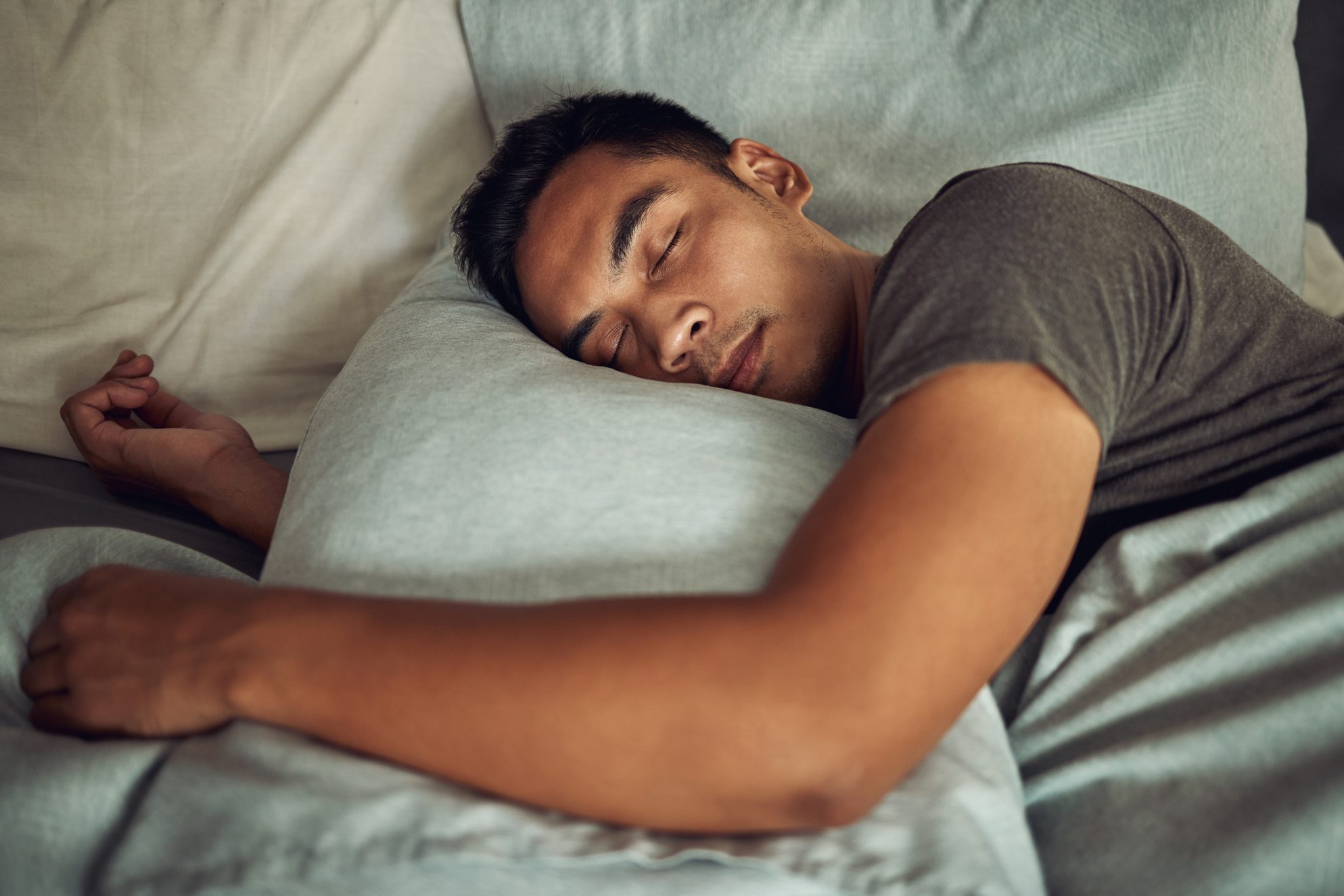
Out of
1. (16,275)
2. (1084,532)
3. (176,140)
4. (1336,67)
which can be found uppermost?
(176,140)

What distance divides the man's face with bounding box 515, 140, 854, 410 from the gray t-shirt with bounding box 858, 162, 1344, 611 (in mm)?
243

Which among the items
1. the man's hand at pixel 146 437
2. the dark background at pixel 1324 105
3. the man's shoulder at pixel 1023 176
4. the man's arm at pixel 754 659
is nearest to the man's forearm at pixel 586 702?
the man's arm at pixel 754 659

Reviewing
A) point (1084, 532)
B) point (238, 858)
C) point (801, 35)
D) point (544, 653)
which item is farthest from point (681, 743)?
point (801, 35)

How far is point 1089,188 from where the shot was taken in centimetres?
79

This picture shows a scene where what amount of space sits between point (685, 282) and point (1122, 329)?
1.56 feet

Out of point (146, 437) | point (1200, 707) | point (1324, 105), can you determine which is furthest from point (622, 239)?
point (1324, 105)

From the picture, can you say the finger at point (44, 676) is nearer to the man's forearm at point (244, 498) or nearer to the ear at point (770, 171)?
the man's forearm at point (244, 498)

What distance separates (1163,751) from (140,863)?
65 centimetres

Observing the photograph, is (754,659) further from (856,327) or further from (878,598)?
(856,327)

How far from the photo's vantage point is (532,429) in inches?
30.4

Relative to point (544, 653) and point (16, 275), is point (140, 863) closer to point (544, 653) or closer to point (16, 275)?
point (544, 653)

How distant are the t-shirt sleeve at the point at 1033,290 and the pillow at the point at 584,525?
123 millimetres

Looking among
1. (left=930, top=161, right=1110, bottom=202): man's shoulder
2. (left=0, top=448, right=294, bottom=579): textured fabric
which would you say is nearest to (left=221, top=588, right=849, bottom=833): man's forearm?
(left=930, top=161, right=1110, bottom=202): man's shoulder

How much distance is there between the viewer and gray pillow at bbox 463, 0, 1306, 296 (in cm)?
120
